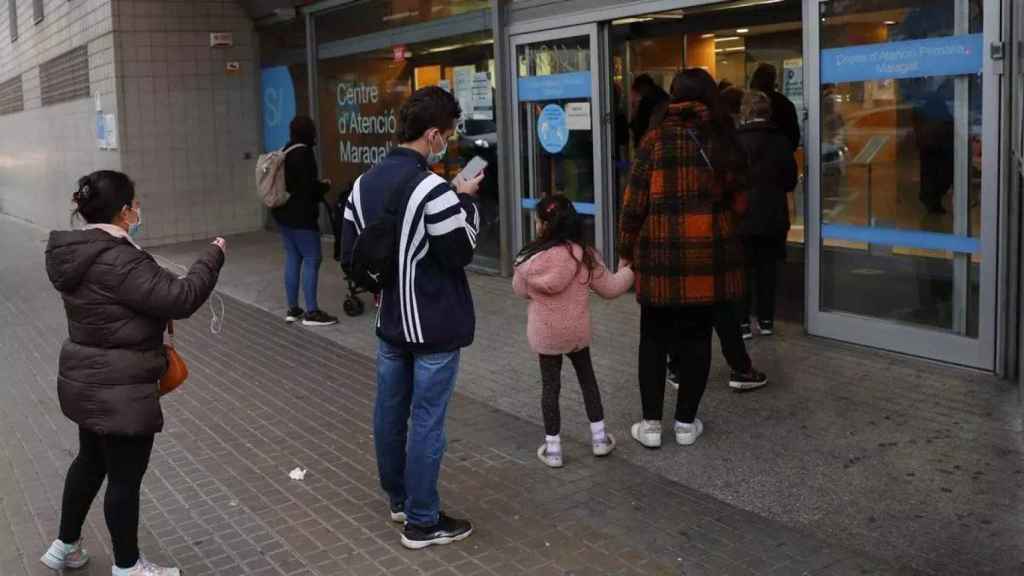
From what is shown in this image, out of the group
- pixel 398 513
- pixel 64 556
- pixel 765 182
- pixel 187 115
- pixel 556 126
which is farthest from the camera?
pixel 187 115

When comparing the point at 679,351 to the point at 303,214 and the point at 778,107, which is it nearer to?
the point at 778,107

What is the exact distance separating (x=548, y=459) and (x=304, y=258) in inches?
165

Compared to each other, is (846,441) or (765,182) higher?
(765,182)

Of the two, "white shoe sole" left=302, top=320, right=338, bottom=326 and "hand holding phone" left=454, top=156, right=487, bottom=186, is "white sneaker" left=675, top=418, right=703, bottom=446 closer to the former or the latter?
"hand holding phone" left=454, top=156, right=487, bottom=186

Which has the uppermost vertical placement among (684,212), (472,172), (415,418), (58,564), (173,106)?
(173,106)

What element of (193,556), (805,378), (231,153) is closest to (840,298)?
(805,378)

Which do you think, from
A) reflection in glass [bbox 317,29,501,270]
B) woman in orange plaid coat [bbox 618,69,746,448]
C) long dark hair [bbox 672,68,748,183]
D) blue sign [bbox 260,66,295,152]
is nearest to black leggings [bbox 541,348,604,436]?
woman in orange plaid coat [bbox 618,69,746,448]

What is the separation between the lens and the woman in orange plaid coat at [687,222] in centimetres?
512

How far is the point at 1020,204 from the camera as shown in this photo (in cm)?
600

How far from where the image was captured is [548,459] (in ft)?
17.3

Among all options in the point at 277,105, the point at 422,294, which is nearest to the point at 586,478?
the point at 422,294

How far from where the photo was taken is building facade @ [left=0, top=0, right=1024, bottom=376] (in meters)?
6.33

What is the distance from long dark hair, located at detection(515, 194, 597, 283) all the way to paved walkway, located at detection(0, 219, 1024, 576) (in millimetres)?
1006

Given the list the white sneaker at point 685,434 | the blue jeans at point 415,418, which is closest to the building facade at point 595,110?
the white sneaker at point 685,434
